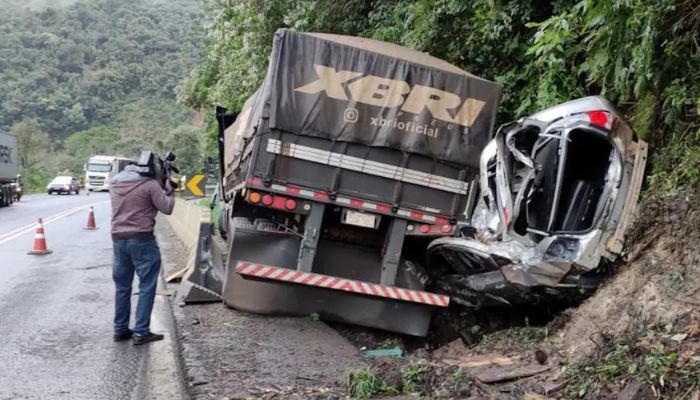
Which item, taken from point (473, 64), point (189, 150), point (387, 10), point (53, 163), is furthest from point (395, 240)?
point (53, 163)

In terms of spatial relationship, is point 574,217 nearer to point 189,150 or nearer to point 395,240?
point 395,240

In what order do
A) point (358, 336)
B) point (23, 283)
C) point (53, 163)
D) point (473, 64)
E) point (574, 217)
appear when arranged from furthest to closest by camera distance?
point (53, 163) → point (473, 64) → point (23, 283) → point (358, 336) → point (574, 217)

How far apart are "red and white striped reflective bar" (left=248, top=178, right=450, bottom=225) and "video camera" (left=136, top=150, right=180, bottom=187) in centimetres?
82

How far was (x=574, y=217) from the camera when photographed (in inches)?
226

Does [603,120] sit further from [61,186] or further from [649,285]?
[61,186]

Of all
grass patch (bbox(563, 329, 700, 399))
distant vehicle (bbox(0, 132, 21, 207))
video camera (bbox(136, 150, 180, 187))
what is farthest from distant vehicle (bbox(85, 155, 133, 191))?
grass patch (bbox(563, 329, 700, 399))

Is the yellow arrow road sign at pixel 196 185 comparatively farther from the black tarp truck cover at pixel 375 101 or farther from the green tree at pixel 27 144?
the green tree at pixel 27 144

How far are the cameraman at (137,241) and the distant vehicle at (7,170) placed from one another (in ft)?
82.8

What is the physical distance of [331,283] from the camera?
6434mm

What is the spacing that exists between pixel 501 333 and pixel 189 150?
48.1 m

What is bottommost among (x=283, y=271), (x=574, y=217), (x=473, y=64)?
(x=283, y=271)

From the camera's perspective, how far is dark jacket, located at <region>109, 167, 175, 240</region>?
5750 mm

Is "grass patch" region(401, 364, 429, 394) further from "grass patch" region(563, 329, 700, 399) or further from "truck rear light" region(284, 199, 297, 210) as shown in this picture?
"truck rear light" region(284, 199, 297, 210)

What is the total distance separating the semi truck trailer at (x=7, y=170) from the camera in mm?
27828
